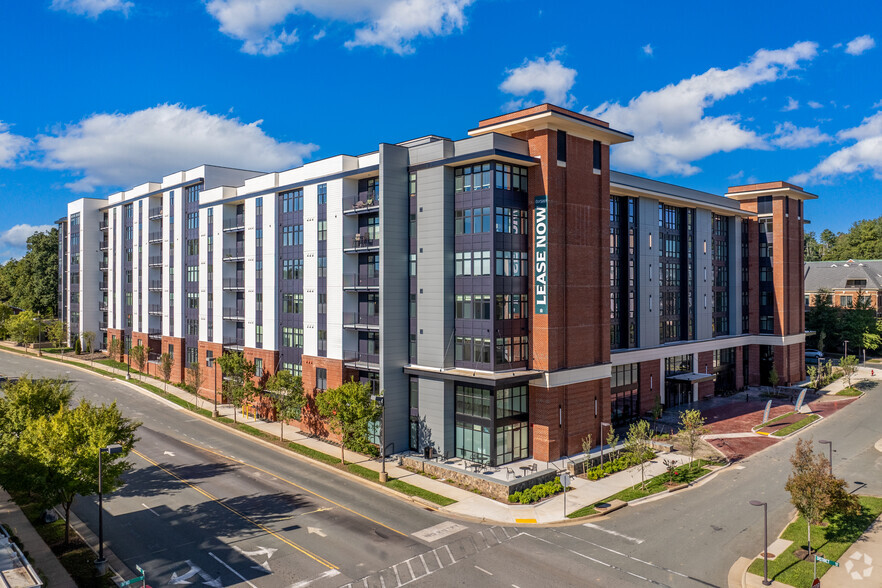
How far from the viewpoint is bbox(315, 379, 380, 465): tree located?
130 feet

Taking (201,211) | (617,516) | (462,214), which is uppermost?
(201,211)

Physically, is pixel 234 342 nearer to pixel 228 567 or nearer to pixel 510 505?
pixel 228 567

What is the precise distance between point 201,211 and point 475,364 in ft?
137

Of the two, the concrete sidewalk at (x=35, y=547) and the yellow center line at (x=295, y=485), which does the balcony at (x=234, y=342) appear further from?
the concrete sidewalk at (x=35, y=547)

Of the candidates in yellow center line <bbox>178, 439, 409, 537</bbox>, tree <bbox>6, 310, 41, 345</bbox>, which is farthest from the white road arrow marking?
tree <bbox>6, 310, 41, 345</bbox>

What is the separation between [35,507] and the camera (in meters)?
31.9

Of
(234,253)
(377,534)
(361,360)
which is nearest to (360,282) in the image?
(361,360)

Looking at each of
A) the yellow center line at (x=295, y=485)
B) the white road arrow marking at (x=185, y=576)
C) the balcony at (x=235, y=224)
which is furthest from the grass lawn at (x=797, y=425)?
the balcony at (x=235, y=224)

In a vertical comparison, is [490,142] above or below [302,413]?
above

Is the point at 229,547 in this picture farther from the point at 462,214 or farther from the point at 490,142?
the point at 490,142

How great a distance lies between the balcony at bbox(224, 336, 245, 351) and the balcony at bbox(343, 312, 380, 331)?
18986 millimetres

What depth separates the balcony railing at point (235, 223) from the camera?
60.6 m

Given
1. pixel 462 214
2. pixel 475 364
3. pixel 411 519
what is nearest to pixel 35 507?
pixel 411 519

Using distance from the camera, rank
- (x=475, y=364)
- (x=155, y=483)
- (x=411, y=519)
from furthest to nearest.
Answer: (x=475, y=364) → (x=155, y=483) → (x=411, y=519)
